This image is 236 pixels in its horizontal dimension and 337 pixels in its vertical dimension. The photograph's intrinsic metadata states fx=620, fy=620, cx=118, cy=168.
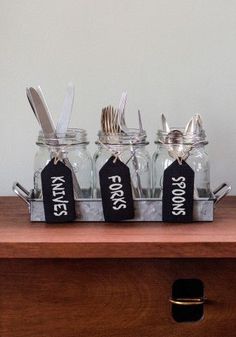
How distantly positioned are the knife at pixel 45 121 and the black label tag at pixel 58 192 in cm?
3

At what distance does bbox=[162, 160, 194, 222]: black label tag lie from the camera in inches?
38.6

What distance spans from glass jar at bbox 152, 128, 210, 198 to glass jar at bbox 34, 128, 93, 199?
0.39ft

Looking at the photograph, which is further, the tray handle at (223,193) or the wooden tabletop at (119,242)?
the tray handle at (223,193)

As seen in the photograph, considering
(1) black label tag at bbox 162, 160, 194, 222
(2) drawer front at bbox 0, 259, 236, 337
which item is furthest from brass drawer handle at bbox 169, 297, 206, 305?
(1) black label tag at bbox 162, 160, 194, 222

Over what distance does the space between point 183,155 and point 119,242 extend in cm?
20

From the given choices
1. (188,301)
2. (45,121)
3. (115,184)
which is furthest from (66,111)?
(188,301)

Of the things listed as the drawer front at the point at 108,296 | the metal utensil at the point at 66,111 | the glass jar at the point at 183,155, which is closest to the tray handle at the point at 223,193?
the glass jar at the point at 183,155

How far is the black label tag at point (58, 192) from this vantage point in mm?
986

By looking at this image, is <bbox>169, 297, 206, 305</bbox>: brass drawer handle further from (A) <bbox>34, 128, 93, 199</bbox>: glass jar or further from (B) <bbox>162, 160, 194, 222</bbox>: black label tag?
(A) <bbox>34, 128, 93, 199</bbox>: glass jar

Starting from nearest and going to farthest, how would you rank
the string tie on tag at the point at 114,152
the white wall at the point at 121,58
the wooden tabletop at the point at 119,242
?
the wooden tabletop at the point at 119,242
the string tie on tag at the point at 114,152
the white wall at the point at 121,58

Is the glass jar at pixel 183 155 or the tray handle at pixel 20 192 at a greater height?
the glass jar at pixel 183 155

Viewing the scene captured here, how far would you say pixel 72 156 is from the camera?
1079 millimetres

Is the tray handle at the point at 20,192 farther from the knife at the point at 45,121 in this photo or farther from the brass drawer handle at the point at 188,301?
the brass drawer handle at the point at 188,301

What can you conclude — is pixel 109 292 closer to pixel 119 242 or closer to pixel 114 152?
pixel 119 242
